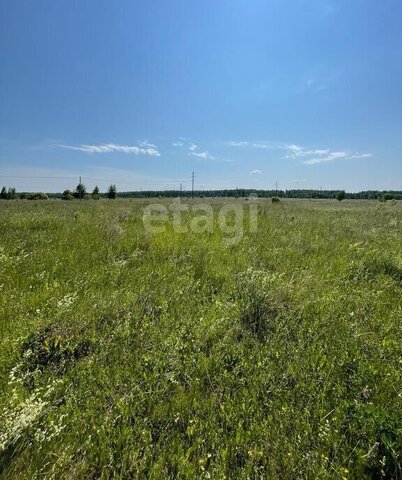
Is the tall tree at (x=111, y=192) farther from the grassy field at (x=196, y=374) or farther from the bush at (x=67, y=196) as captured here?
the grassy field at (x=196, y=374)

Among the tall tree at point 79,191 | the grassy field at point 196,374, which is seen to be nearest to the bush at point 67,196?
the tall tree at point 79,191

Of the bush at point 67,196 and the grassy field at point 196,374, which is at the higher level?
the bush at point 67,196

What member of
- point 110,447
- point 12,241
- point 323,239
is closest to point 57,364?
point 110,447

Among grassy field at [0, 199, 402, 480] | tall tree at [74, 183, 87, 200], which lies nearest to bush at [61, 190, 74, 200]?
tall tree at [74, 183, 87, 200]

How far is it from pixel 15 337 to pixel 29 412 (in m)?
1.37

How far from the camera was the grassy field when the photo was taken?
78.6 inches

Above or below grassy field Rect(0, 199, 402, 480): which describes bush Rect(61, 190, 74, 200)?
above

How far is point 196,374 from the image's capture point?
283cm

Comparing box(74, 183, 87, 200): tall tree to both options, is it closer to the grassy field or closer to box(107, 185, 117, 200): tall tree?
box(107, 185, 117, 200): tall tree

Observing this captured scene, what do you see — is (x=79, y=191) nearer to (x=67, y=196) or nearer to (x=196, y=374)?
(x=67, y=196)

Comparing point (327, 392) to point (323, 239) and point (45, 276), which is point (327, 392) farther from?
point (323, 239)

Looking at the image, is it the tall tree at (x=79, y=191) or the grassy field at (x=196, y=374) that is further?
the tall tree at (x=79, y=191)

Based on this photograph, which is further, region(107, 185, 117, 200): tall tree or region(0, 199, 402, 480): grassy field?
region(107, 185, 117, 200): tall tree

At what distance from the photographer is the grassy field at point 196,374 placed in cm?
200
